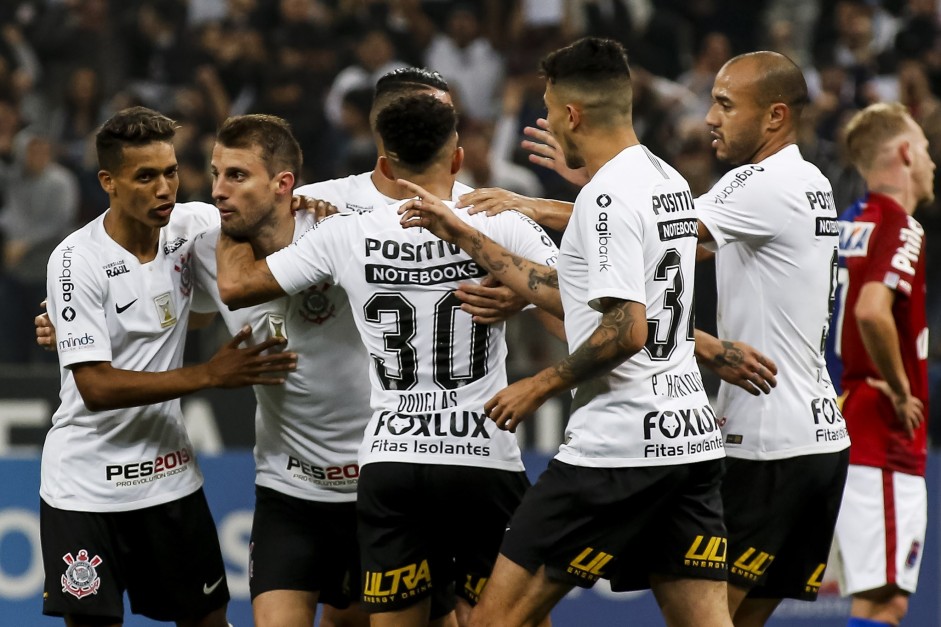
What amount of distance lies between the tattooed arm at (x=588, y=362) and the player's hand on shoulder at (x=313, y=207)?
1184 mm

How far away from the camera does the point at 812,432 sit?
498cm

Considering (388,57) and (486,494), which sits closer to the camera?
(486,494)

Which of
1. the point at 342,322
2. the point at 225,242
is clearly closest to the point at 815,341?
the point at 342,322

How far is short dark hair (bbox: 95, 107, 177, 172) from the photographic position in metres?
4.92

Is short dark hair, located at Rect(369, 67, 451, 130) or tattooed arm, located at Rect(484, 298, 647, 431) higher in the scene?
short dark hair, located at Rect(369, 67, 451, 130)

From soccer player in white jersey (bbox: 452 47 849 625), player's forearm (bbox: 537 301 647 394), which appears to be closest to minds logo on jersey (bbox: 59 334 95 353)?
soccer player in white jersey (bbox: 452 47 849 625)

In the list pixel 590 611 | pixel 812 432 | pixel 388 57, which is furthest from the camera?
pixel 388 57

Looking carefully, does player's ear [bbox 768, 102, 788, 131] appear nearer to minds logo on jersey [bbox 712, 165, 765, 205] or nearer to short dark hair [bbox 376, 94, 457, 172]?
minds logo on jersey [bbox 712, 165, 765, 205]

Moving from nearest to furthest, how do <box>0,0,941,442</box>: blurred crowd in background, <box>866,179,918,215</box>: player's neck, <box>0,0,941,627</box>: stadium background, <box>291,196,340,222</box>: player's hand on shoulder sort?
<box>291,196,340,222</box>: player's hand on shoulder < <box>866,179,918,215</box>: player's neck < <box>0,0,941,627</box>: stadium background < <box>0,0,941,442</box>: blurred crowd in background

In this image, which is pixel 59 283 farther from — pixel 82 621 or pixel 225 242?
pixel 82 621

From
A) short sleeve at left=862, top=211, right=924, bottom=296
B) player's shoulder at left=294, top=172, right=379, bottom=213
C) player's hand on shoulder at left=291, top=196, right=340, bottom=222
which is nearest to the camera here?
player's hand on shoulder at left=291, top=196, right=340, bottom=222

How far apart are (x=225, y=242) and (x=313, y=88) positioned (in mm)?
7627

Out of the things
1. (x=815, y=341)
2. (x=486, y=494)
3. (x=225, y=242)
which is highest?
(x=225, y=242)

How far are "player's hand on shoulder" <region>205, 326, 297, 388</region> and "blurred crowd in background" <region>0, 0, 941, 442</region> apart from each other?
582cm
